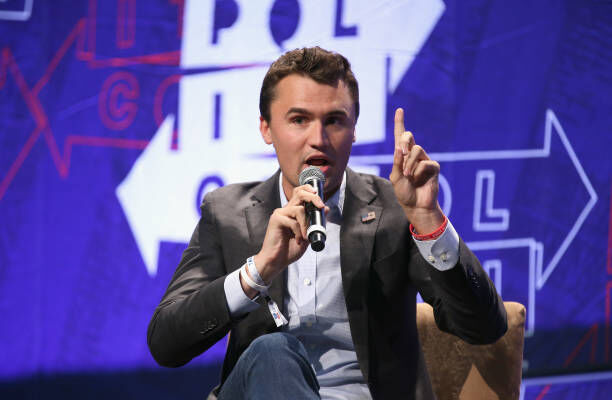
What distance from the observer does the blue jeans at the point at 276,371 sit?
1312mm

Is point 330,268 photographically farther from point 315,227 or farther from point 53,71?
point 53,71

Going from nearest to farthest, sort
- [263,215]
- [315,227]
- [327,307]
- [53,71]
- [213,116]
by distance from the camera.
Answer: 1. [315,227]
2. [327,307]
3. [263,215]
4. [53,71]
5. [213,116]

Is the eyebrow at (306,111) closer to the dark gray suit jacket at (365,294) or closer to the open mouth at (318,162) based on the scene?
the open mouth at (318,162)

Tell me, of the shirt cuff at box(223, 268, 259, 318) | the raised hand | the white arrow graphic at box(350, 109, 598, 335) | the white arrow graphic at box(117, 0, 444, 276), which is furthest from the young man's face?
the white arrow graphic at box(350, 109, 598, 335)

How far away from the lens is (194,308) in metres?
1.62

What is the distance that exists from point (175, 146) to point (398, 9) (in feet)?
4.27

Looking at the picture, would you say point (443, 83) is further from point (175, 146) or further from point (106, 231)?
point (106, 231)

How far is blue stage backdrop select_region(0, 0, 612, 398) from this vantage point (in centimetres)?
300

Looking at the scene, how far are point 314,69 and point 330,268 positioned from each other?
529 mm

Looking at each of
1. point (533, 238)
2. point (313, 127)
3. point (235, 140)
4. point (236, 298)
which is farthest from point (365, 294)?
point (533, 238)

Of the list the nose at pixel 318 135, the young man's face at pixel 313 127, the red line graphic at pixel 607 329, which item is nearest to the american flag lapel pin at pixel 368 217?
the young man's face at pixel 313 127

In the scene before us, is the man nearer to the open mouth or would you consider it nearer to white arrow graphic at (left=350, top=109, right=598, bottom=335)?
the open mouth

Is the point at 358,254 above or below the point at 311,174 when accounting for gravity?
below

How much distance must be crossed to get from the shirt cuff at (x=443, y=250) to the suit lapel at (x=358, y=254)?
0.23m
